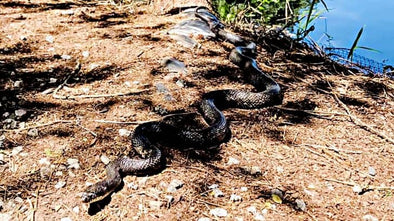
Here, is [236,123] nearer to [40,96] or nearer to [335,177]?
[335,177]

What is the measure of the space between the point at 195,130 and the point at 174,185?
631mm

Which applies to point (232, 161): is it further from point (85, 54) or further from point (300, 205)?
point (85, 54)

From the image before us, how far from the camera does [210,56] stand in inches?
186

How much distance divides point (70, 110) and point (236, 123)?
1.51 meters

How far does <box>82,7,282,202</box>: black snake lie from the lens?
2.64 m

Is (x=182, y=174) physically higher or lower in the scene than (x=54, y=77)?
lower

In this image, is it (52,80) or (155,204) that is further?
(52,80)

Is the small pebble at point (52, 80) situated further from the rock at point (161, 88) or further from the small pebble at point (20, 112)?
the rock at point (161, 88)

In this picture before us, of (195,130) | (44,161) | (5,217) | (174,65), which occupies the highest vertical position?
(174,65)

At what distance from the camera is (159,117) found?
3.39 m

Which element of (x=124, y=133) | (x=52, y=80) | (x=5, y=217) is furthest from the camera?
(x=52, y=80)

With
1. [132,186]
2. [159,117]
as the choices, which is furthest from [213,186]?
[159,117]

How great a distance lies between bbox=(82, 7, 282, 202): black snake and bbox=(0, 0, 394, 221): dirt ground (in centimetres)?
8

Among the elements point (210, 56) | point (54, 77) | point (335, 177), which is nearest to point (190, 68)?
point (210, 56)
